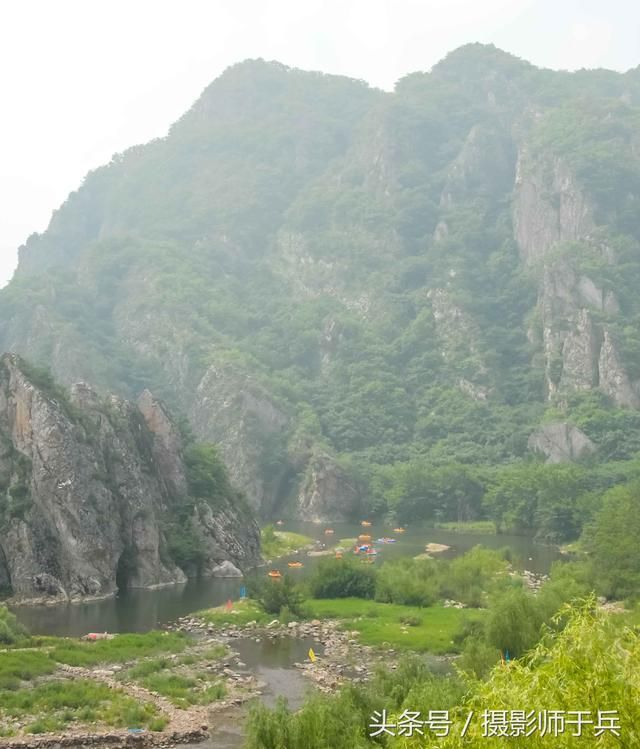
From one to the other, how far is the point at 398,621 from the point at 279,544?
130ft

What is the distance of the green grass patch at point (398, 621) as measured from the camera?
38719 millimetres

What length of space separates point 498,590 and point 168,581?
24581mm

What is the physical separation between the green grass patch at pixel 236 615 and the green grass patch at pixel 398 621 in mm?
2732

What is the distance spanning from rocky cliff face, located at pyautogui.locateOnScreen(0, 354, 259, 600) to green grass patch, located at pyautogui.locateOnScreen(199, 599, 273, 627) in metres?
10.6

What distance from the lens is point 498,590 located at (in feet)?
160

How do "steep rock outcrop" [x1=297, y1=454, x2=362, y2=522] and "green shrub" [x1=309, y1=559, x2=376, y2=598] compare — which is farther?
"steep rock outcrop" [x1=297, y1=454, x2=362, y2=522]

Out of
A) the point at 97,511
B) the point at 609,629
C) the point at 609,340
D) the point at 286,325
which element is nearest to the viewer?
the point at 609,629

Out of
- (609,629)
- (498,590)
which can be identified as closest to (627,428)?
(498,590)

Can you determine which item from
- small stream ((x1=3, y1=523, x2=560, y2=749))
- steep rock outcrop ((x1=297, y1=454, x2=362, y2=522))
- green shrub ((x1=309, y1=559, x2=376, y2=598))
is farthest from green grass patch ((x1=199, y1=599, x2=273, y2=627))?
steep rock outcrop ((x1=297, y1=454, x2=362, y2=522))

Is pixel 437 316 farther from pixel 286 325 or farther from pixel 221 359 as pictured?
pixel 221 359

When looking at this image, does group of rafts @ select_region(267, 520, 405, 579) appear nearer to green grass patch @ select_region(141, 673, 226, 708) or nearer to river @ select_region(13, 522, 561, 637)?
river @ select_region(13, 522, 561, 637)

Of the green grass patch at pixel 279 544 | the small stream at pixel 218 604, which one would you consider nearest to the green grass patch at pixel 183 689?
the small stream at pixel 218 604

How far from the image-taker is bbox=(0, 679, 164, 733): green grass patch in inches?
1056

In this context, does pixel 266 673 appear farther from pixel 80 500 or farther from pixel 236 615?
pixel 80 500
